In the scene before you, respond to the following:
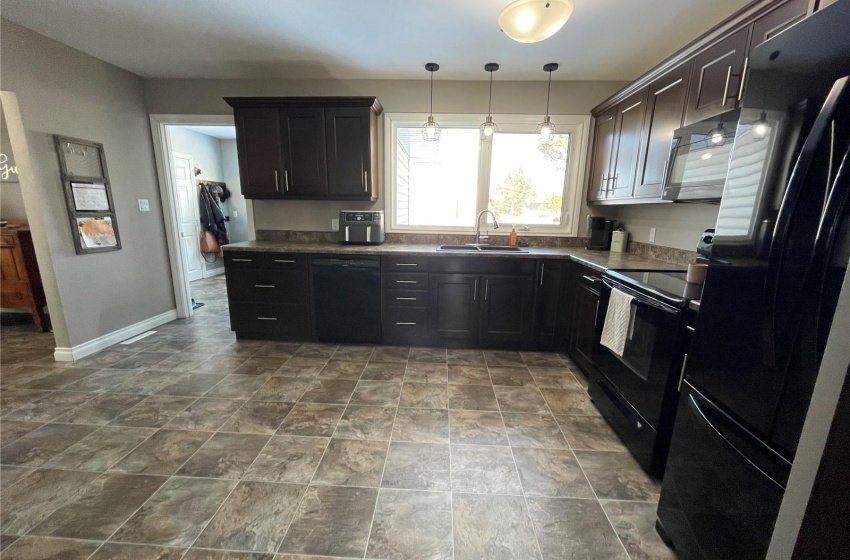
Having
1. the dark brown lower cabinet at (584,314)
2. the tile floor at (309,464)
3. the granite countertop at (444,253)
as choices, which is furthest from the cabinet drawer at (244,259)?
the dark brown lower cabinet at (584,314)

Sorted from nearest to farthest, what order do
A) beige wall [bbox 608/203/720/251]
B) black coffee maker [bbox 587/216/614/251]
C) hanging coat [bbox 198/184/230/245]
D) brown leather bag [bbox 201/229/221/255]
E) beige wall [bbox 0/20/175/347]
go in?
beige wall [bbox 608/203/720/251] → beige wall [bbox 0/20/175/347] → black coffee maker [bbox 587/216/614/251] → hanging coat [bbox 198/184/230/245] → brown leather bag [bbox 201/229/221/255]

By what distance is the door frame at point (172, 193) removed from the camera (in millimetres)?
3334

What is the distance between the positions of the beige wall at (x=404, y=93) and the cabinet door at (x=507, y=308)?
1191 millimetres

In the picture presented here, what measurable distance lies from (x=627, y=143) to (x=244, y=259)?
11.5ft

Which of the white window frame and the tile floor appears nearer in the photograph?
the tile floor

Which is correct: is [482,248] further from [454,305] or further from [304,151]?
[304,151]

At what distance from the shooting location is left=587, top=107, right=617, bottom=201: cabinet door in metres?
2.85

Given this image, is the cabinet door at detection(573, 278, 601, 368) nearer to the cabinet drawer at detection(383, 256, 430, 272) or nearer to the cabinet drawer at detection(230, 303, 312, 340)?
the cabinet drawer at detection(383, 256, 430, 272)

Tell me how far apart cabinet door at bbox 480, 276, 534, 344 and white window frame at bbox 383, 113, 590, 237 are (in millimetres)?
796

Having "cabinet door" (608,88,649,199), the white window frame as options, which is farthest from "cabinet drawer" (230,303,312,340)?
"cabinet door" (608,88,649,199)

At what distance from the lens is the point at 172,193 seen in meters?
3.50

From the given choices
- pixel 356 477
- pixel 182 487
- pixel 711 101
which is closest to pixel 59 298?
pixel 182 487

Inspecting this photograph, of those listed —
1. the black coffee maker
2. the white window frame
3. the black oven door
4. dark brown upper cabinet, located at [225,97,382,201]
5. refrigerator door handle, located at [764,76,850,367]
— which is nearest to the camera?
refrigerator door handle, located at [764,76,850,367]

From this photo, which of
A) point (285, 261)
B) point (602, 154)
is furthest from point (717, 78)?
point (285, 261)
